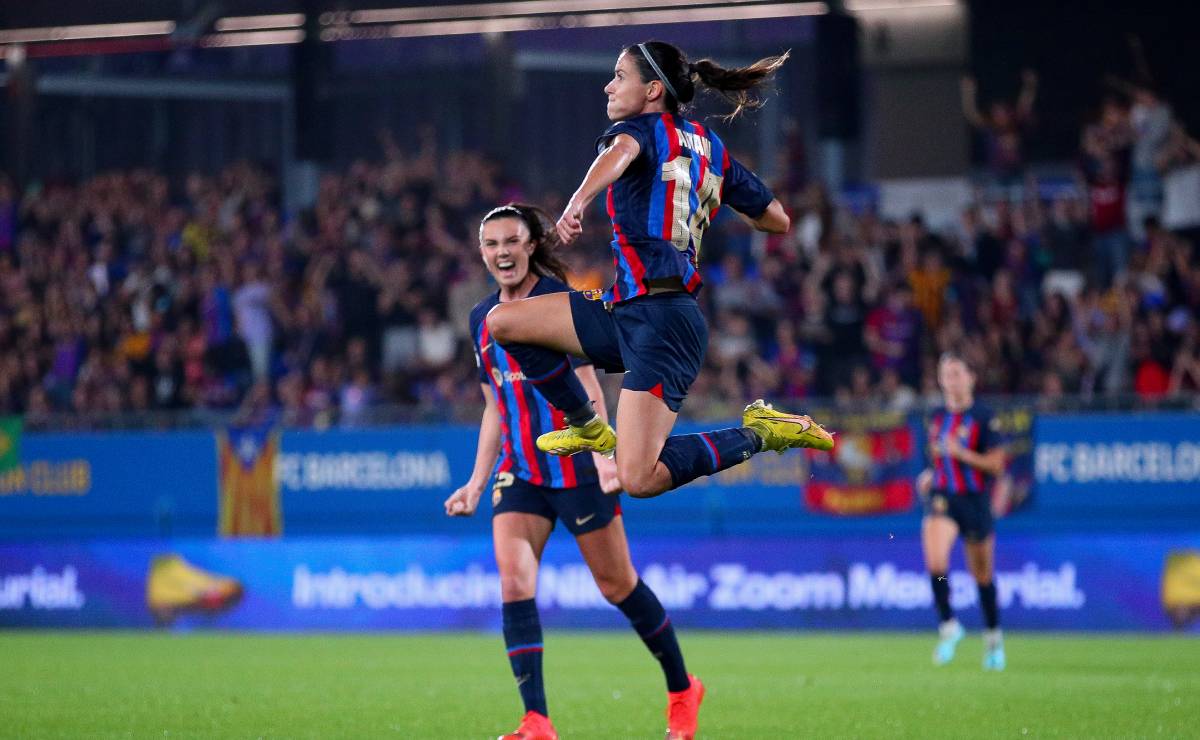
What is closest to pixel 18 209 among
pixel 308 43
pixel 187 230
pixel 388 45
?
pixel 187 230

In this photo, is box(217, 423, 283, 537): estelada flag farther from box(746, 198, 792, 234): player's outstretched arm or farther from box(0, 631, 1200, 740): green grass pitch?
box(746, 198, 792, 234): player's outstretched arm

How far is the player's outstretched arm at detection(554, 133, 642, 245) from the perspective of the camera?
5.94 metres

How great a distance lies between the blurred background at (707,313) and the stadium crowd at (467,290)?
4 centimetres

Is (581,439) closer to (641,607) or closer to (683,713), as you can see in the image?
(641,607)

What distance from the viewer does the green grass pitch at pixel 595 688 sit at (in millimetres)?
8492

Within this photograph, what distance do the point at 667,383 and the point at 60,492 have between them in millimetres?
13955

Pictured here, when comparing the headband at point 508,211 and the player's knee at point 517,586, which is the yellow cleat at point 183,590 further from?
the headband at point 508,211

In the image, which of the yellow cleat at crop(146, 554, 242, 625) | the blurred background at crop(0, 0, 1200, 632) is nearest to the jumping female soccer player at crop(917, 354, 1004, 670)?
the blurred background at crop(0, 0, 1200, 632)

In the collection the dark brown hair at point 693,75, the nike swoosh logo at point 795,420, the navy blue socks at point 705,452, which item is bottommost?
the navy blue socks at point 705,452

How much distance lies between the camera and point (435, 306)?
66.7ft

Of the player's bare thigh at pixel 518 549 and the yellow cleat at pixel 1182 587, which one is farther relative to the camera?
the yellow cleat at pixel 1182 587

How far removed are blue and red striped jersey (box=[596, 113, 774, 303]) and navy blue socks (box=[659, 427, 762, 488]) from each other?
2.02ft

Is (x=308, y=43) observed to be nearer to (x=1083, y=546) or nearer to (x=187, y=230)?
(x=187, y=230)

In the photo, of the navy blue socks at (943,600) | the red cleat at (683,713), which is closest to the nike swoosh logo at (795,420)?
the red cleat at (683,713)
